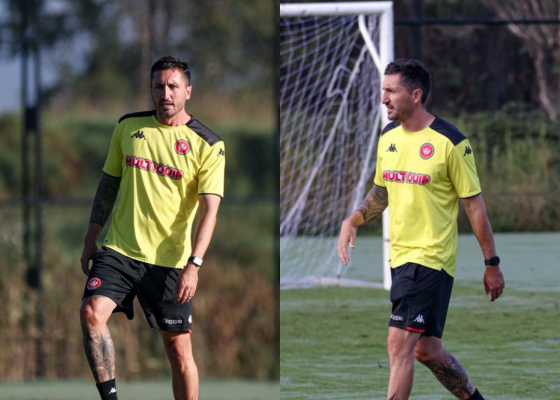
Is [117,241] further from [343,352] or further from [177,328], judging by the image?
[343,352]

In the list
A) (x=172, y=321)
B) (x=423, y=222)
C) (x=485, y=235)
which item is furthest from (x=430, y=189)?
(x=172, y=321)

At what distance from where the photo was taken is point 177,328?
5.35 metres

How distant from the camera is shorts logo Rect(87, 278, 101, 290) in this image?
205 inches

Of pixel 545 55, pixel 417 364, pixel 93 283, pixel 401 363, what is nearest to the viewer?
pixel 401 363

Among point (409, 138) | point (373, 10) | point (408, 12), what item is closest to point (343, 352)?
point (409, 138)

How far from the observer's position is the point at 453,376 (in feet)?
16.3

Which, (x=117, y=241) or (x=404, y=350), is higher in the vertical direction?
(x=117, y=241)

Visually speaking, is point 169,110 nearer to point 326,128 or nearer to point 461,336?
point 461,336

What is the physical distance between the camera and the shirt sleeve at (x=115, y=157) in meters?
5.38

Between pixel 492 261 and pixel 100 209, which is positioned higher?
pixel 100 209

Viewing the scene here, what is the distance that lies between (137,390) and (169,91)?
4.71m

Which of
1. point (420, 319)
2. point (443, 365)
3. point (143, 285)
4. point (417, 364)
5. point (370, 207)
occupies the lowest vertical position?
point (417, 364)

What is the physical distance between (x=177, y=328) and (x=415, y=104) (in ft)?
5.39

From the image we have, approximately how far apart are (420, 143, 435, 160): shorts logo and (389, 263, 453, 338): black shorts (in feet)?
1.63
